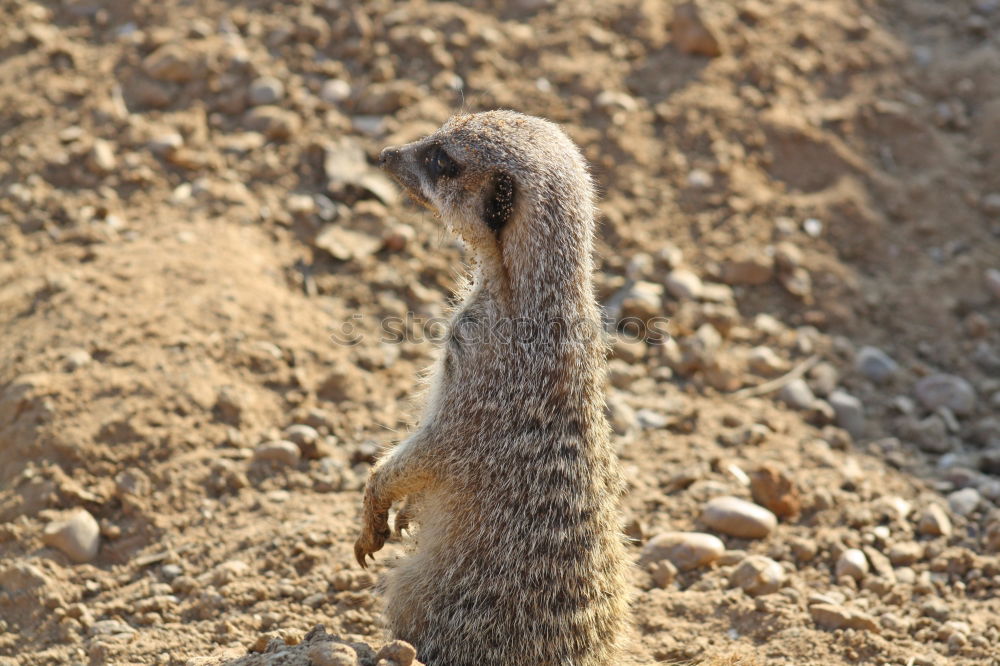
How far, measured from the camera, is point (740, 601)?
128 inches

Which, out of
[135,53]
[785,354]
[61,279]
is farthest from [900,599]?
[135,53]

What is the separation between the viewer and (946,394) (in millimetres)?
4191

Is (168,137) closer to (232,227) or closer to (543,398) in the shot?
(232,227)

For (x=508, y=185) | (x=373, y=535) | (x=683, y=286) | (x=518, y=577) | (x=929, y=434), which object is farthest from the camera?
(x=683, y=286)

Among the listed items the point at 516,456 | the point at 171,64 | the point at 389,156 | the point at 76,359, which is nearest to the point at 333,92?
the point at 171,64

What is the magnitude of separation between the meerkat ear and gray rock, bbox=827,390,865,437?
194 centimetres

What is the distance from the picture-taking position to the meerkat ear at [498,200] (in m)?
2.83

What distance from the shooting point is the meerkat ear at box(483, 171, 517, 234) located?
2.83 m

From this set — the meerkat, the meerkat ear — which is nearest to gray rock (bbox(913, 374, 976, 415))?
the meerkat

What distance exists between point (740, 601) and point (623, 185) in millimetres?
2129

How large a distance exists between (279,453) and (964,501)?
7.97 feet

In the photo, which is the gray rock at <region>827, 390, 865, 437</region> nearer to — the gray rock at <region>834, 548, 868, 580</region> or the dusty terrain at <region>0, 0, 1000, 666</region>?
the dusty terrain at <region>0, 0, 1000, 666</region>

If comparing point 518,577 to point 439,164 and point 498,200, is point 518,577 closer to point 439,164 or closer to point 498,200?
point 498,200

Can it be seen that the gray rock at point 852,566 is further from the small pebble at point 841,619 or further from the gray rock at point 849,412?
the gray rock at point 849,412
